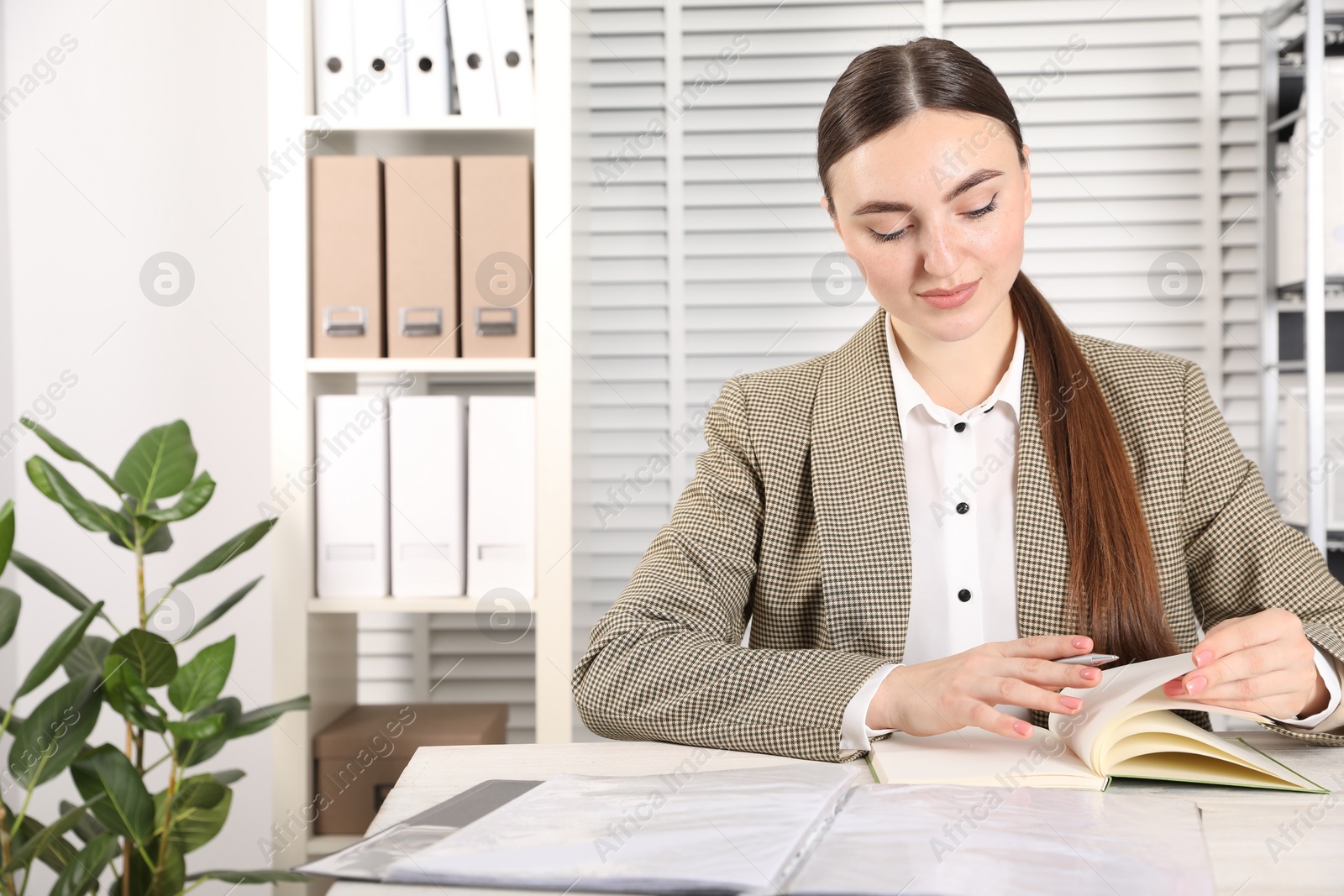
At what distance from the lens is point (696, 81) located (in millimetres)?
2207

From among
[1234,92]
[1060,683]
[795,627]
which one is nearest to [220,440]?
[795,627]

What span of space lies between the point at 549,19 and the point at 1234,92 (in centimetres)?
144

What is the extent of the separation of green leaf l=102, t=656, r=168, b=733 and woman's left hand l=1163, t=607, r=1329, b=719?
1.17 metres

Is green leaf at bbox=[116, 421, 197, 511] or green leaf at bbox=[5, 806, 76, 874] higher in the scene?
green leaf at bbox=[116, 421, 197, 511]

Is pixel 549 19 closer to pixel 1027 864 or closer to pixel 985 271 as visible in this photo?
pixel 985 271

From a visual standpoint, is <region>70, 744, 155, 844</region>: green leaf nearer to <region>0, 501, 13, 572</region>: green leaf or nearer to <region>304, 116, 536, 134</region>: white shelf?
<region>0, 501, 13, 572</region>: green leaf

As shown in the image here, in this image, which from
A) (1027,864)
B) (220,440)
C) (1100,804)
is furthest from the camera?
(220,440)

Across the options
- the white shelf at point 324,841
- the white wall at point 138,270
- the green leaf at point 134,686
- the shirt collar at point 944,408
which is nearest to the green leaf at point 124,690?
the green leaf at point 134,686

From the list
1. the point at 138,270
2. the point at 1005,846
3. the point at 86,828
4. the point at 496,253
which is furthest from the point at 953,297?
the point at 138,270

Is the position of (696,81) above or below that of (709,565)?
above

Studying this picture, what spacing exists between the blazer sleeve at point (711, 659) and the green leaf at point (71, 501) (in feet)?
2.21

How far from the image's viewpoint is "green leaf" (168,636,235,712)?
1.32 meters

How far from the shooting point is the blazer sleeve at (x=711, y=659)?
0.93m

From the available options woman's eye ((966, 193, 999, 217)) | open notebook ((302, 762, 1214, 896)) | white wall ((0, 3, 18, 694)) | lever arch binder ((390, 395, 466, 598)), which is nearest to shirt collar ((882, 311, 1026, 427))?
woman's eye ((966, 193, 999, 217))
